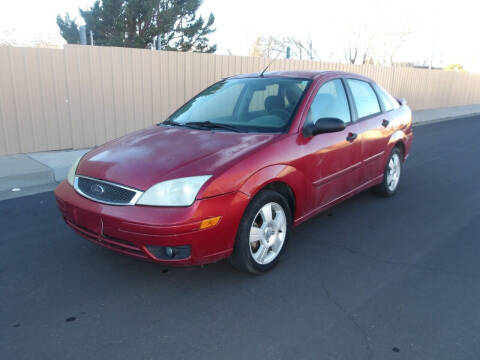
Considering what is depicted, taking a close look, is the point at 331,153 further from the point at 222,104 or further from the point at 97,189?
the point at 97,189

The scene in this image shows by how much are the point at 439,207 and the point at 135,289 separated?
157 inches

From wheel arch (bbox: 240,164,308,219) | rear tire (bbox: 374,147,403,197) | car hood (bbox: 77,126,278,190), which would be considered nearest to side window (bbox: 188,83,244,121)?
car hood (bbox: 77,126,278,190)

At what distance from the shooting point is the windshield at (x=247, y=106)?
3871 millimetres

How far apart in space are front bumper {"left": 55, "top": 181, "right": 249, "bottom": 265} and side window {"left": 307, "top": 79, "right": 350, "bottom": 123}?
4.59 feet

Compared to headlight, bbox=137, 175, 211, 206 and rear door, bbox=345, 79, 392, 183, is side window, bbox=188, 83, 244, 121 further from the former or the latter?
headlight, bbox=137, 175, 211, 206

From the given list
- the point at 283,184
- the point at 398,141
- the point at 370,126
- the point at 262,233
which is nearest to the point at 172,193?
the point at 262,233

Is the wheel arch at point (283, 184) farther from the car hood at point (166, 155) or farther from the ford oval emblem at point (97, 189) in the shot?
the ford oval emblem at point (97, 189)

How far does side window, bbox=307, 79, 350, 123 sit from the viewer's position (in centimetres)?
401

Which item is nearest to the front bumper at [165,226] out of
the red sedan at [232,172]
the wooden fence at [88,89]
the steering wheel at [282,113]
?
the red sedan at [232,172]

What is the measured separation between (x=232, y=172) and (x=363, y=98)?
2.57m

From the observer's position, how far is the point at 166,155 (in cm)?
328

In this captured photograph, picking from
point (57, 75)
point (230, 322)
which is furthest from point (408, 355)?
point (57, 75)

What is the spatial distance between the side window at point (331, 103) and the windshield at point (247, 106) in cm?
18

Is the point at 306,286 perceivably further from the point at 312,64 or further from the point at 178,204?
the point at 312,64
